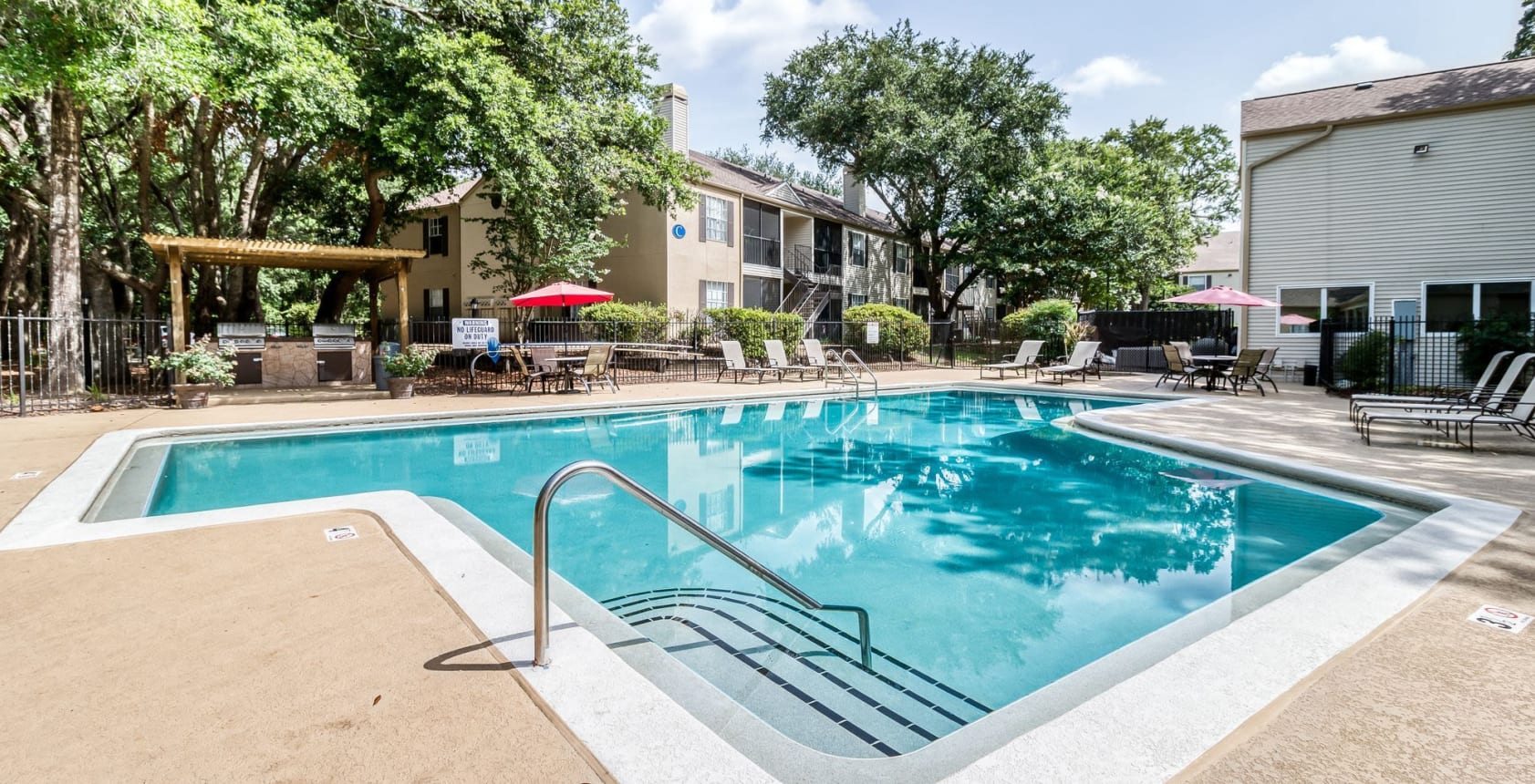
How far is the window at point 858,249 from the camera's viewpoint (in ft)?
97.5

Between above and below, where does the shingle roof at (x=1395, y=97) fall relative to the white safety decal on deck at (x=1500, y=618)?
above

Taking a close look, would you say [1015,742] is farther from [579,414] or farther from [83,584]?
[579,414]

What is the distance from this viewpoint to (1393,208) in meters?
15.4

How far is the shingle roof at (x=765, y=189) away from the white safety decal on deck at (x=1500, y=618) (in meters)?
21.4

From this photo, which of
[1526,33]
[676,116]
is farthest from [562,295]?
[1526,33]

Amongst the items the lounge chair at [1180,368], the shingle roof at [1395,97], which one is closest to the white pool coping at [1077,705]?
the lounge chair at [1180,368]

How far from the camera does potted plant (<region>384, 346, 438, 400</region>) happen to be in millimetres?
12945

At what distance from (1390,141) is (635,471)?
18.1 m

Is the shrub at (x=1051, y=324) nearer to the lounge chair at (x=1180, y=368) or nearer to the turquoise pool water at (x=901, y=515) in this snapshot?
the lounge chair at (x=1180, y=368)

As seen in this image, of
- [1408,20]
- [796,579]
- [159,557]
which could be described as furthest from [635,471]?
[1408,20]

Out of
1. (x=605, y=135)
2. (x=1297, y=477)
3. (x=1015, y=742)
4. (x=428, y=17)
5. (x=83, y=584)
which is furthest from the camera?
(x=605, y=135)

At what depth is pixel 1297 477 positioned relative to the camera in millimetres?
6223

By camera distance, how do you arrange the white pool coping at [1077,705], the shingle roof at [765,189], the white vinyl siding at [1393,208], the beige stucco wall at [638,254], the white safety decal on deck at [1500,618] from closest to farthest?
the white pool coping at [1077,705], the white safety decal on deck at [1500,618], the white vinyl siding at [1393,208], the beige stucco wall at [638,254], the shingle roof at [765,189]

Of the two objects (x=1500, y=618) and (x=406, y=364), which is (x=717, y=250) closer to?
(x=406, y=364)
